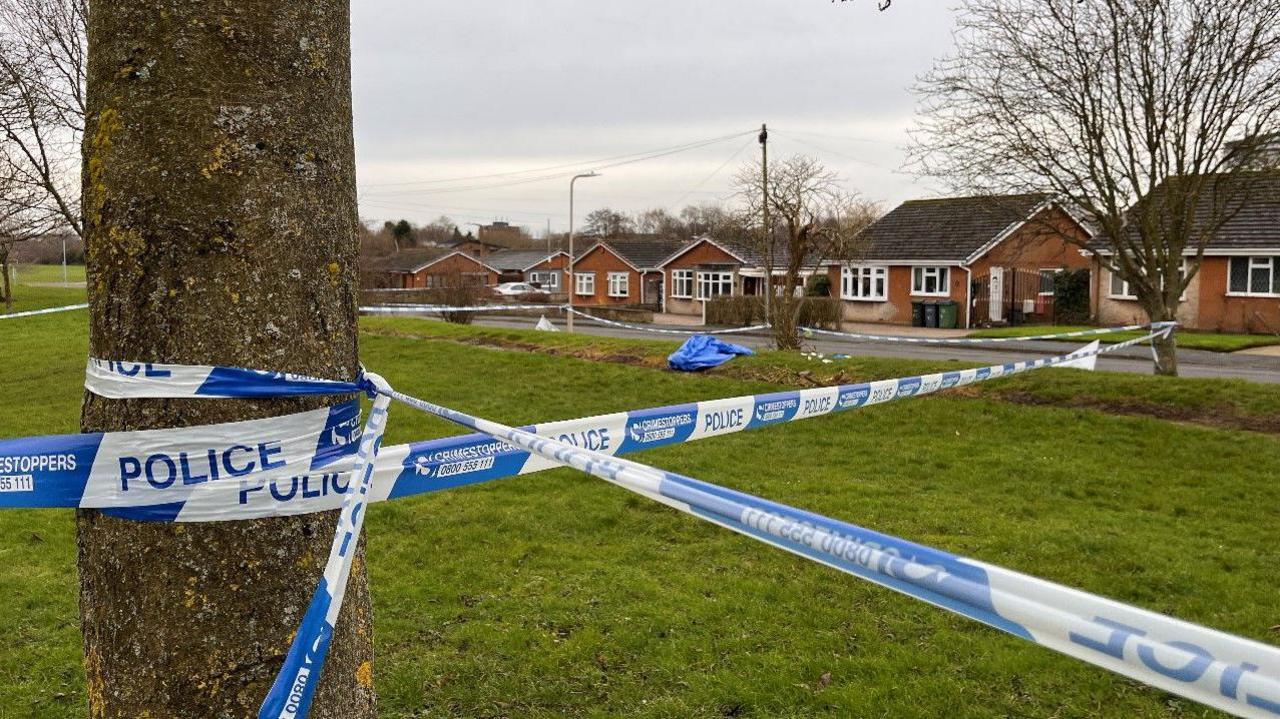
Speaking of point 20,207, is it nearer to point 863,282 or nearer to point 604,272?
point 863,282

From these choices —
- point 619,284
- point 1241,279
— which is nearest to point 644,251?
point 619,284

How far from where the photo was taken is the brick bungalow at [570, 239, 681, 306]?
5762cm

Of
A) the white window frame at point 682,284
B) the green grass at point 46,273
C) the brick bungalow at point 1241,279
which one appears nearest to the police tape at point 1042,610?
the brick bungalow at point 1241,279

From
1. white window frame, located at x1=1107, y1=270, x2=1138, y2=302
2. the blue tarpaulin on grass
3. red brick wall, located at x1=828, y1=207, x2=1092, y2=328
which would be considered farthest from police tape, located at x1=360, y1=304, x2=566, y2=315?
white window frame, located at x1=1107, y1=270, x2=1138, y2=302

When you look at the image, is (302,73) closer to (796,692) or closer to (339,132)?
(339,132)

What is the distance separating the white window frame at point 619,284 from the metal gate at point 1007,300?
25.2 metres

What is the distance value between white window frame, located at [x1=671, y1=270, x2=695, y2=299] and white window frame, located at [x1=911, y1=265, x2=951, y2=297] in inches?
616

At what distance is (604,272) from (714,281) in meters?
11.4

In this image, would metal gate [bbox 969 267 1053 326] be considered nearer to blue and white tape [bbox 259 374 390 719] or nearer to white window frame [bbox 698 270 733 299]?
white window frame [bbox 698 270 733 299]

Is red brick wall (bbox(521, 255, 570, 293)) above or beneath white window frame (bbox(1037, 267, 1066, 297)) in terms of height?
above

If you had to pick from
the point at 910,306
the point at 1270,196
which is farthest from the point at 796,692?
the point at 910,306

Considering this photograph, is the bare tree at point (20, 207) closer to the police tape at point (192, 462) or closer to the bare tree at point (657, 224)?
the police tape at point (192, 462)

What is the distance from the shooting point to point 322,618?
7.40 feet

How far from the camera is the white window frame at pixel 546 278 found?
238ft
